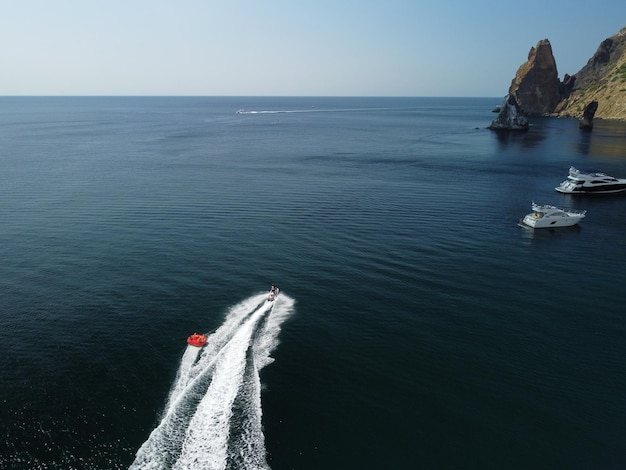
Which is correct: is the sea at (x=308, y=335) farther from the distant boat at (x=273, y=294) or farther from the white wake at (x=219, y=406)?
the distant boat at (x=273, y=294)

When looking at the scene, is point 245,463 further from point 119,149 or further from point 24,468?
point 119,149

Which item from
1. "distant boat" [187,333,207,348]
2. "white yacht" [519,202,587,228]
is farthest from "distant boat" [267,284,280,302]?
"white yacht" [519,202,587,228]

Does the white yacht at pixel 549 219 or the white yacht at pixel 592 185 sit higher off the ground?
the white yacht at pixel 592 185

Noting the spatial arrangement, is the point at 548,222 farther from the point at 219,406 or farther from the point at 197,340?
the point at 219,406

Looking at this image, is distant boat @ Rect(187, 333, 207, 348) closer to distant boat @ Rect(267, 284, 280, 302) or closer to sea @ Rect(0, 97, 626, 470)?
sea @ Rect(0, 97, 626, 470)

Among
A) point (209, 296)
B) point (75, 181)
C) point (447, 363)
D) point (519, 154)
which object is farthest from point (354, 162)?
point (447, 363)

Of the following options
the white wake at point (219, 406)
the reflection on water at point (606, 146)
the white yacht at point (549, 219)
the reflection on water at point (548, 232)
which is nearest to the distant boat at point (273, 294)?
the white wake at point (219, 406)
